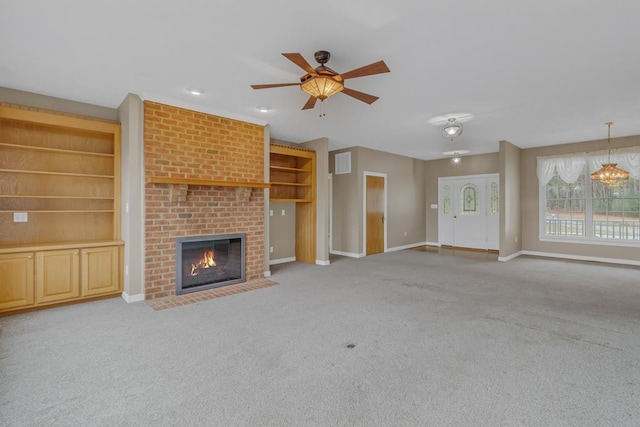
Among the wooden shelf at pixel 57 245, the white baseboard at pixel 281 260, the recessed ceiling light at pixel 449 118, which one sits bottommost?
the white baseboard at pixel 281 260

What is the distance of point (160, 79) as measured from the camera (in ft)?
11.6

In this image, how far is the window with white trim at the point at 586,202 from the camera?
638 cm

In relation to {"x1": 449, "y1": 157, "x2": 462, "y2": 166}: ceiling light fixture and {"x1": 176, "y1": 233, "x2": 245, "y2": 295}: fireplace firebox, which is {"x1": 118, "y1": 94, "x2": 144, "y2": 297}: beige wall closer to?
{"x1": 176, "y1": 233, "x2": 245, "y2": 295}: fireplace firebox

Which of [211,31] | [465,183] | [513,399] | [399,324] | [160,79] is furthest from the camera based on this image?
[465,183]

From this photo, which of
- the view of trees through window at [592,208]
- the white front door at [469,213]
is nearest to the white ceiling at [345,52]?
the view of trees through window at [592,208]

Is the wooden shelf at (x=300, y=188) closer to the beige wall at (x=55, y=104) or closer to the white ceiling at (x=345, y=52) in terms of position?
the white ceiling at (x=345, y=52)

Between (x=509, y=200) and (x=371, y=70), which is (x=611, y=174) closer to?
(x=509, y=200)

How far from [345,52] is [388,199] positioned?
5.66 meters

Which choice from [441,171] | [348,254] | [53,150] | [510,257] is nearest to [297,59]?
[53,150]

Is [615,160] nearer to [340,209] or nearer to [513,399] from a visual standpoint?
[340,209]

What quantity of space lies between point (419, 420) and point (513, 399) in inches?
27.2

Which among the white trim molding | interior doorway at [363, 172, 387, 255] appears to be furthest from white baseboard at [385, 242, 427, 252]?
the white trim molding

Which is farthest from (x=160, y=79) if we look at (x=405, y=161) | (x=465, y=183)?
(x=465, y=183)

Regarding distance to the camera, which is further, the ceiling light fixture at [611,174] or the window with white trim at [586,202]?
the window with white trim at [586,202]
